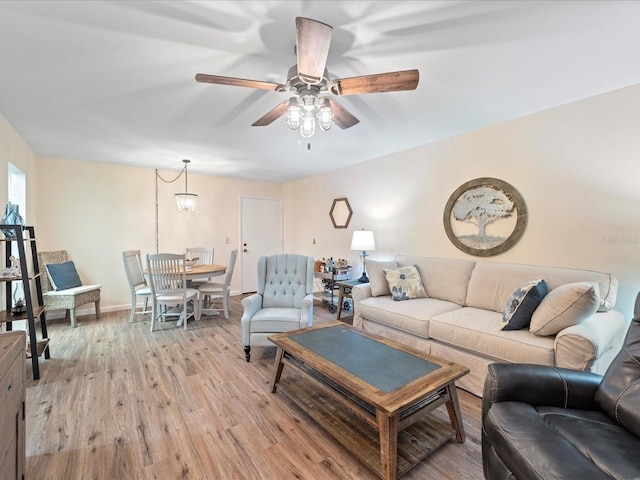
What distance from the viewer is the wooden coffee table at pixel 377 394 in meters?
1.44

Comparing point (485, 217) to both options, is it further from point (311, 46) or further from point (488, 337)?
point (311, 46)

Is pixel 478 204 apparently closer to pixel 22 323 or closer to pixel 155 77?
pixel 155 77

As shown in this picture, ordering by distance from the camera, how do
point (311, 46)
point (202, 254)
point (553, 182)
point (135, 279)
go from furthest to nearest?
point (202, 254), point (135, 279), point (553, 182), point (311, 46)

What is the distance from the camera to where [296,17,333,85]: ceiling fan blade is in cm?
123

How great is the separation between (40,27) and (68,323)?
12.5 feet

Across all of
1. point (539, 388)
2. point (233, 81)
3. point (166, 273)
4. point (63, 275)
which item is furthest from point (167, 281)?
point (539, 388)

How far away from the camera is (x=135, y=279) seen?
4.15 m

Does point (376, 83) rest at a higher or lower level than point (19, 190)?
higher

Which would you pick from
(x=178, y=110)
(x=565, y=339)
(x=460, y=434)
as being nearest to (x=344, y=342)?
(x=460, y=434)

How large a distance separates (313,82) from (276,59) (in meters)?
0.46

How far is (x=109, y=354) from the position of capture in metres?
2.93

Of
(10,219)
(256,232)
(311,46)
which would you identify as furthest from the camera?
(256,232)

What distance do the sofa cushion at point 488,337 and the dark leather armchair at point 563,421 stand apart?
0.53m

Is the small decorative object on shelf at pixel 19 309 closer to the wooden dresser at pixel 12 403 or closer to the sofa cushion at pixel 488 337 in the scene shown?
the wooden dresser at pixel 12 403
